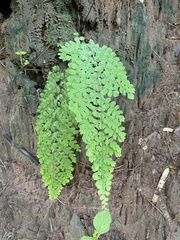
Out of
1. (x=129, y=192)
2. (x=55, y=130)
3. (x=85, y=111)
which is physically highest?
(x=85, y=111)

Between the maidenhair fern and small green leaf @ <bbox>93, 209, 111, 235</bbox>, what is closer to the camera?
the maidenhair fern

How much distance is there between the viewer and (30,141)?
2.51 meters

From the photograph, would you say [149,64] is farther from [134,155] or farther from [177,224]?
[177,224]

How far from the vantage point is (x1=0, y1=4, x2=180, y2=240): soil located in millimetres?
2369

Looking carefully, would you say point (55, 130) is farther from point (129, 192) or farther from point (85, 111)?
point (129, 192)

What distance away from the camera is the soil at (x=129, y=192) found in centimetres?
237

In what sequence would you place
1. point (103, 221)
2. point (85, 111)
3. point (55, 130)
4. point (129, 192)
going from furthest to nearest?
point (129, 192), point (103, 221), point (55, 130), point (85, 111)

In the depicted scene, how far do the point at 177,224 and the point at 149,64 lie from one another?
59.3 inches

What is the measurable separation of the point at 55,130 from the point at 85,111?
0.41m

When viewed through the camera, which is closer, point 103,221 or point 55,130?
point 55,130

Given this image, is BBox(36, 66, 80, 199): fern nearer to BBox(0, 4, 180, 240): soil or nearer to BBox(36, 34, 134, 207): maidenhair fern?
BBox(36, 34, 134, 207): maidenhair fern

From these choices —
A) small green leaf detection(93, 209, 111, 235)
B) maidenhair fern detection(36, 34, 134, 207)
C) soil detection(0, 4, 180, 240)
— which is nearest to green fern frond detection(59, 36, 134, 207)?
maidenhair fern detection(36, 34, 134, 207)

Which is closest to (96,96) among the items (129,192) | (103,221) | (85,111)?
(85,111)

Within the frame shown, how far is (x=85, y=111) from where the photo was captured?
5.41 ft
